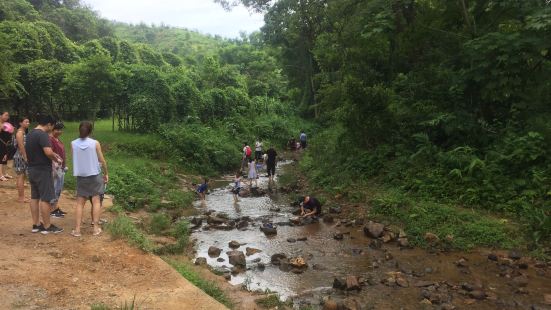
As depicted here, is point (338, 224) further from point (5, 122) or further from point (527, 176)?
point (5, 122)

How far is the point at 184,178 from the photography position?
20484 millimetres

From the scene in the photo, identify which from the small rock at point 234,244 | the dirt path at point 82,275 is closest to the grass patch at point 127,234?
the dirt path at point 82,275

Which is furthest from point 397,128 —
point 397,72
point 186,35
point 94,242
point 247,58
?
point 186,35

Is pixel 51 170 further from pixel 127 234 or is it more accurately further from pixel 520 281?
pixel 520 281

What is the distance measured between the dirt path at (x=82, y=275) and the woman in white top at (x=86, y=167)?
0.73 metres

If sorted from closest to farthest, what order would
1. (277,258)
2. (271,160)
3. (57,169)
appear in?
(57,169)
(277,258)
(271,160)

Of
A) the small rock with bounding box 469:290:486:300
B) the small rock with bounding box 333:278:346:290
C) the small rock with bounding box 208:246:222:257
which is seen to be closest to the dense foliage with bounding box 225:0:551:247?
the small rock with bounding box 469:290:486:300

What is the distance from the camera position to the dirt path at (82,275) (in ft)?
17.9

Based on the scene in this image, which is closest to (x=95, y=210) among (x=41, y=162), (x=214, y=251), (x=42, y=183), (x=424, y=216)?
(x=42, y=183)

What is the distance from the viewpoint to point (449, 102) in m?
15.6

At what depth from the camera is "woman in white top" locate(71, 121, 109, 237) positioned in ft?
24.3

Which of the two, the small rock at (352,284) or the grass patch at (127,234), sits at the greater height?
the grass patch at (127,234)

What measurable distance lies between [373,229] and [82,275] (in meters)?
8.23

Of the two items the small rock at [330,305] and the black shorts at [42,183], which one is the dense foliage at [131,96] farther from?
the small rock at [330,305]
